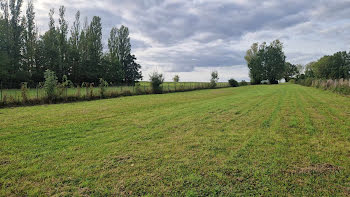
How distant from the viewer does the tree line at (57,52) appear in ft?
93.0

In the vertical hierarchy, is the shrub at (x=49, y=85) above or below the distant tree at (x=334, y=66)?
below

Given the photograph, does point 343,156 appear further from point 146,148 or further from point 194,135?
point 146,148

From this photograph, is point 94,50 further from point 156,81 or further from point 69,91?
point 69,91

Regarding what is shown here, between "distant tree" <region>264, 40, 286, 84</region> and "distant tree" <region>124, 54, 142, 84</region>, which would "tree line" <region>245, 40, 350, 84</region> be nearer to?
"distant tree" <region>264, 40, 286, 84</region>

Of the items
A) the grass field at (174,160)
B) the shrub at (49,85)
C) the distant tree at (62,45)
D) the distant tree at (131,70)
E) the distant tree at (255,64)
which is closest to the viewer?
the grass field at (174,160)

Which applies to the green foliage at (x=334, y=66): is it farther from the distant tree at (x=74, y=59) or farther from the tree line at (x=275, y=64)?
the distant tree at (x=74, y=59)

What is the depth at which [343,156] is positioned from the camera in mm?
3615

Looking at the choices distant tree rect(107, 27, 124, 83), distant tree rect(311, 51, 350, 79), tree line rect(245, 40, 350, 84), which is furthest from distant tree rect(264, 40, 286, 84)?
distant tree rect(107, 27, 124, 83)

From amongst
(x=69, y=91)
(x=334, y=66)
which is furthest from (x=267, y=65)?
(x=69, y=91)

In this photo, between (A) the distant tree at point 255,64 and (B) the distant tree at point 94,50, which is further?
(A) the distant tree at point 255,64

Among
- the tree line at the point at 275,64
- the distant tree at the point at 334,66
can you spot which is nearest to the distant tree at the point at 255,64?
the tree line at the point at 275,64

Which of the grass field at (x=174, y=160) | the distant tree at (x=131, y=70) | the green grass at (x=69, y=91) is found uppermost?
the distant tree at (x=131, y=70)

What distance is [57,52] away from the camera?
33219mm

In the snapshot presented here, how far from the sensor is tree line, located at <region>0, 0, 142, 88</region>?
Result: 93.0 ft
